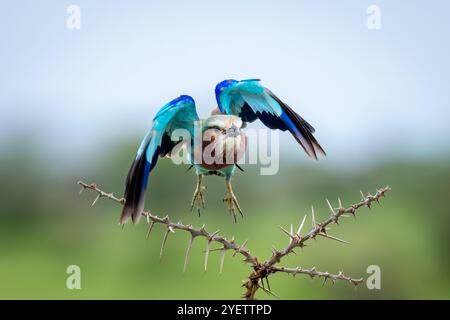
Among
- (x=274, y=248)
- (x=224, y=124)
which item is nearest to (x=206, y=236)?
(x=274, y=248)

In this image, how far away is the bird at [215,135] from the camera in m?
3.10

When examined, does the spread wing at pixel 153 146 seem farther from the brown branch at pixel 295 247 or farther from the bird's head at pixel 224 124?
the brown branch at pixel 295 247

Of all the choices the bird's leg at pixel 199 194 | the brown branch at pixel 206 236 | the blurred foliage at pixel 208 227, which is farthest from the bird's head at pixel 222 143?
the blurred foliage at pixel 208 227

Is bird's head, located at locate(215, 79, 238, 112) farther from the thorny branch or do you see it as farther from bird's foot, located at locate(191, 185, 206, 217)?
the thorny branch

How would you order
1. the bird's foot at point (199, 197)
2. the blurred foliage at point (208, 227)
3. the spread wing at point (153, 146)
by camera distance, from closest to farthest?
1. the spread wing at point (153, 146)
2. the bird's foot at point (199, 197)
3. the blurred foliage at point (208, 227)

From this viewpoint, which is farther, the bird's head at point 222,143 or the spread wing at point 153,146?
the bird's head at point 222,143

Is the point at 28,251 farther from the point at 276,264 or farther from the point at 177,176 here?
the point at 276,264

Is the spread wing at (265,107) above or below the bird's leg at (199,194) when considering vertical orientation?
above

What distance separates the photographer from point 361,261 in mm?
12695

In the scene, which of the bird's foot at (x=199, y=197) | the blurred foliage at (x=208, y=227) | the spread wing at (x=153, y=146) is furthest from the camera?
the blurred foliage at (x=208, y=227)

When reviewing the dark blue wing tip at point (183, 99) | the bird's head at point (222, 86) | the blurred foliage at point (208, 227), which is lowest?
the blurred foliage at point (208, 227)

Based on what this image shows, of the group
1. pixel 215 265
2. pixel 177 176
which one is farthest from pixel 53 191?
pixel 177 176

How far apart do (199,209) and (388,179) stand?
11682 mm

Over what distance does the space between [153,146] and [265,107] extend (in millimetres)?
684
